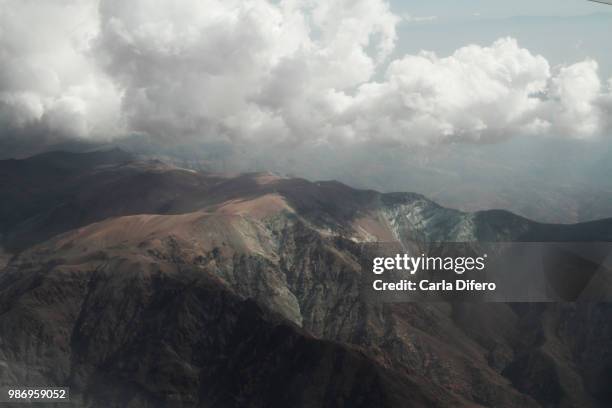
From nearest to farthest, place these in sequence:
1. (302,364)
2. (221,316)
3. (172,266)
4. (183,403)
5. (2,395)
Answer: (2,395), (302,364), (183,403), (221,316), (172,266)

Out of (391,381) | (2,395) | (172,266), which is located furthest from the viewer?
(172,266)

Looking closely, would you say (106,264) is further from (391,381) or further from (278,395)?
(391,381)

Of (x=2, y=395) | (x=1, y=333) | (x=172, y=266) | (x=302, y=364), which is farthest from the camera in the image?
(x=172, y=266)

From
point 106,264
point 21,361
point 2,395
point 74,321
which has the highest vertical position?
point 106,264

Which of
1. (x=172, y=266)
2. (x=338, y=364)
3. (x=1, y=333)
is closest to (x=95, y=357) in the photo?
(x=1, y=333)

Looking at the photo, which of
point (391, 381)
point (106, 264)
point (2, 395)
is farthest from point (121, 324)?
point (391, 381)

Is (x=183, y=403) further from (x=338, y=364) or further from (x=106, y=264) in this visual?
(x=106, y=264)

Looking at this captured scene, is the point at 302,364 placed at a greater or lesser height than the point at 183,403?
greater

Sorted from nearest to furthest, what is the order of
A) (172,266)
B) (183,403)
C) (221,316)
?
(183,403), (221,316), (172,266)

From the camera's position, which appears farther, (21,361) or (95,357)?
(95,357)
